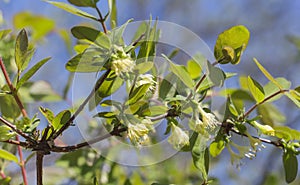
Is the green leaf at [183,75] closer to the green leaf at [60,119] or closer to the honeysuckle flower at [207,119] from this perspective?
the honeysuckle flower at [207,119]

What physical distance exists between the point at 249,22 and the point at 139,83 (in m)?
4.51

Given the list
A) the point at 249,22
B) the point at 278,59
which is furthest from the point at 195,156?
the point at 249,22

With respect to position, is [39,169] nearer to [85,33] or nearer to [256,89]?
[85,33]

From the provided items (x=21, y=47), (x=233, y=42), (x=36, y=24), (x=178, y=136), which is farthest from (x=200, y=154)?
(x=36, y=24)

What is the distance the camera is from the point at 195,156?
2.10 ft

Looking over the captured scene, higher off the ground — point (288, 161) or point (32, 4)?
point (32, 4)

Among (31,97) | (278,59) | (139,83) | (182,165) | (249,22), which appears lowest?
(182,165)

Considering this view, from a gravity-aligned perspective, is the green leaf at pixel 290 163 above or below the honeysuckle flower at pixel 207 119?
below

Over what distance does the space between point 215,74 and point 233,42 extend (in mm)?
47

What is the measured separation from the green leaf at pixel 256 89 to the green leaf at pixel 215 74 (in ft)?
0.17

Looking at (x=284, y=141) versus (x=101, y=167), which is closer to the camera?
(x=284, y=141)

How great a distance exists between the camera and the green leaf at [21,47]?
60 centimetres

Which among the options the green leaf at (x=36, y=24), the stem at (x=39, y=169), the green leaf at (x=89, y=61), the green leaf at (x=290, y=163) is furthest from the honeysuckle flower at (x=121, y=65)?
the green leaf at (x=36, y=24)

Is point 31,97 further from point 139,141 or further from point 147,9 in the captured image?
point 147,9
